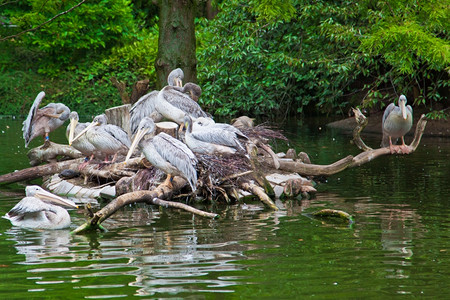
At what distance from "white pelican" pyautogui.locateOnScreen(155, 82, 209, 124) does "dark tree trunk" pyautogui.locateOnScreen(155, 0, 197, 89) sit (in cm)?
132

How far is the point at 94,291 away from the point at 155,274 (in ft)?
1.85

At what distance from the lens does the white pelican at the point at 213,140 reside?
871 cm

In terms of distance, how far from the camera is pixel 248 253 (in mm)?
5684

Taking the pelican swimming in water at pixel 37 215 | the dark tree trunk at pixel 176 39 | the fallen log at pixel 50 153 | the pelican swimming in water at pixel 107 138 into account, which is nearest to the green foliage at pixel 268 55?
the dark tree trunk at pixel 176 39

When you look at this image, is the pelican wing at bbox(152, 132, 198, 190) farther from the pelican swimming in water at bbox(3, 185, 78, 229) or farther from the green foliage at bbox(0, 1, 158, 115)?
the green foliage at bbox(0, 1, 158, 115)

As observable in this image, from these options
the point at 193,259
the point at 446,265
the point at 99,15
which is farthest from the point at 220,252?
the point at 99,15

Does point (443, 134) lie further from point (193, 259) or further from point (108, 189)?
point (193, 259)

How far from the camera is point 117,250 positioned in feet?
19.2

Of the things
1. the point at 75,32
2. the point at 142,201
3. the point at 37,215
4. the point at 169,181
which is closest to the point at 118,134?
the point at 169,181

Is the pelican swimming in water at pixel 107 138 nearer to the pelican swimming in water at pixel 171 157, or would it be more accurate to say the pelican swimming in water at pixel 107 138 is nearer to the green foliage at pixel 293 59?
the pelican swimming in water at pixel 171 157

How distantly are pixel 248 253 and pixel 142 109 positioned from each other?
513 cm

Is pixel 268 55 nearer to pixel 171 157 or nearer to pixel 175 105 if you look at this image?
pixel 175 105

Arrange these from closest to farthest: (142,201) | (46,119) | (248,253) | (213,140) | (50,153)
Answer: (248,253), (142,201), (213,140), (50,153), (46,119)

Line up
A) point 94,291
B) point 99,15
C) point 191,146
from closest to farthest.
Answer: point 94,291, point 191,146, point 99,15
